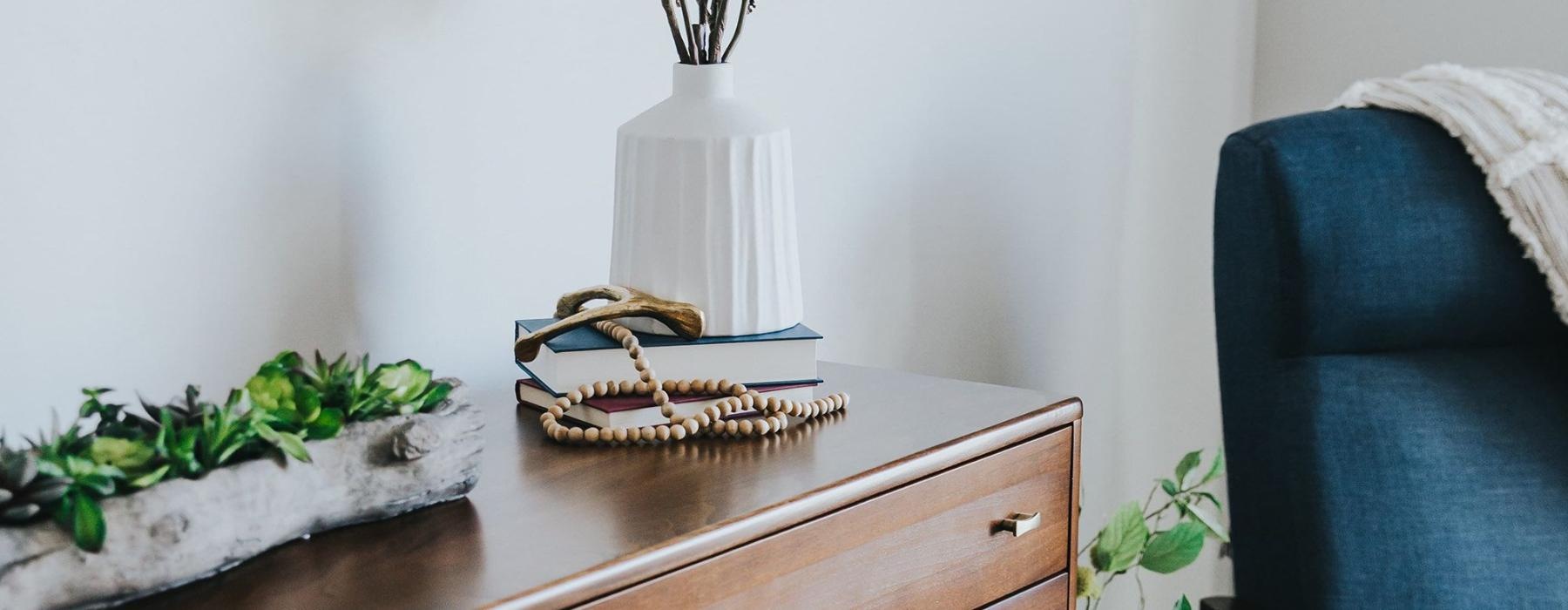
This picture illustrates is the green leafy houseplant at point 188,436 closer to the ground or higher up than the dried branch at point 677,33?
closer to the ground

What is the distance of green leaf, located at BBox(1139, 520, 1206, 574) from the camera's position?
55.9 inches

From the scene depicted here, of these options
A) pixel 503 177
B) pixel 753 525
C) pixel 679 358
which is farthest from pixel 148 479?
pixel 503 177

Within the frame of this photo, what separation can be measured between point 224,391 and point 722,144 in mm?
374

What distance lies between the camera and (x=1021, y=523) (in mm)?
875

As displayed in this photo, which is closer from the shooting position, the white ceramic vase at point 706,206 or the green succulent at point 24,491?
the green succulent at point 24,491

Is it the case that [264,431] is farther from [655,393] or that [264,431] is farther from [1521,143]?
[1521,143]

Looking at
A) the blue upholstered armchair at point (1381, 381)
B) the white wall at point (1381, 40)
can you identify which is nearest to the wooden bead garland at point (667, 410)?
the blue upholstered armchair at point (1381, 381)

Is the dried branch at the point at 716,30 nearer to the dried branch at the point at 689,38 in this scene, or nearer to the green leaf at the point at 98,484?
the dried branch at the point at 689,38

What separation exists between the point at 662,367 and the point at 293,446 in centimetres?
32

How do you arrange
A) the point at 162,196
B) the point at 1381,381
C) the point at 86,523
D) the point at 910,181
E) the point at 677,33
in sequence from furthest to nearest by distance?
the point at 910,181, the point at 1381,381, the point at 677,33, the point at 162,196, the point at 86,523

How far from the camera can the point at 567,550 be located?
0.61m

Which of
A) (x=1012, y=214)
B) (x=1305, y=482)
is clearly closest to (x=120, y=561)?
(x=1305, y=482)

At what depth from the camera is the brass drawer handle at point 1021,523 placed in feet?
2.85

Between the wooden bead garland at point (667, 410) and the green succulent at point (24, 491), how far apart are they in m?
0.34
